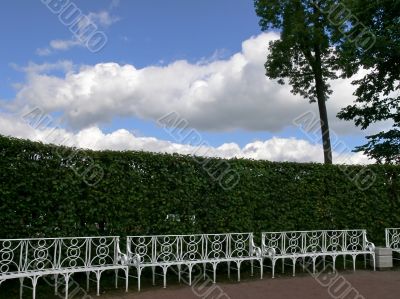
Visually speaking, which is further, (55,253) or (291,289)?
(291,289)

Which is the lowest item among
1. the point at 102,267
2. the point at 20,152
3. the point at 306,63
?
the point at 102,267

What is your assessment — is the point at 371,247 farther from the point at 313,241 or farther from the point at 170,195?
the point at 170,195

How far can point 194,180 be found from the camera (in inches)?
335

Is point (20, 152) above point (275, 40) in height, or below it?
below

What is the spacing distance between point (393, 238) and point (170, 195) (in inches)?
239

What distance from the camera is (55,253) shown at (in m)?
6.77

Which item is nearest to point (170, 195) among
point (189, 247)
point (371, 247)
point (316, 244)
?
point (189, 247)

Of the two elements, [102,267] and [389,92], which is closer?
[102,267]

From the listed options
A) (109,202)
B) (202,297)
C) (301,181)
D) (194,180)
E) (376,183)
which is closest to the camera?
(202,297)

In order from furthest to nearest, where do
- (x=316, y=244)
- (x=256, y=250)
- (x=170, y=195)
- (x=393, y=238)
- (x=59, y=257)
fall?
1. (x=393, y=238)
2. (x=316, y=244)
3. (x=256, y=250)
4. (x=170, y=195)
5. (x=59, y=257)

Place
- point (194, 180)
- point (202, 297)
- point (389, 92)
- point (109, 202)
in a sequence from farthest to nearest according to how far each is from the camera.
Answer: point (389, 92) → point (194, 180) → point (109, 202) → point (202, 297)

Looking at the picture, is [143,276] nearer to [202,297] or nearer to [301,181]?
[202,297]

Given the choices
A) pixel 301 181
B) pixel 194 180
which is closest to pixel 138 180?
pixel 194 180

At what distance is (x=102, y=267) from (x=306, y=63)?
14.8 m
